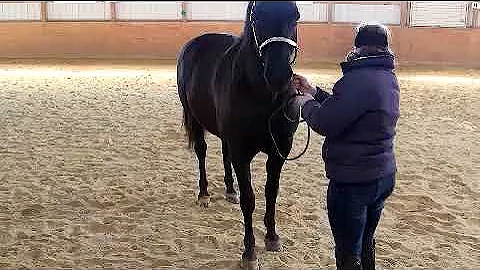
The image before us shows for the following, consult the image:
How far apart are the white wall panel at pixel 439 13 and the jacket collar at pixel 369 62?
11.9m

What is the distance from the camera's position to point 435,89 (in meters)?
9.44

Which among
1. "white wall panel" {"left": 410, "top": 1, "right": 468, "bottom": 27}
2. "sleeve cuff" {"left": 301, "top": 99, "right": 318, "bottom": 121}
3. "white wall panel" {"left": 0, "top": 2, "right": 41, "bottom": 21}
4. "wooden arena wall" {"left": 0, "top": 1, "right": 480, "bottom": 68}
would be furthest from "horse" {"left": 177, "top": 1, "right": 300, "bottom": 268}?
"white wall panel" {"left": 0, "top": 2, "right": 41, "bottom": 21}

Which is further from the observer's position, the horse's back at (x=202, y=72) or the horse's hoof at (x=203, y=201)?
the horse's hoof at (x=203, y=201)

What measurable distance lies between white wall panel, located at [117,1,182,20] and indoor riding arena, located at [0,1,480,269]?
2.75m

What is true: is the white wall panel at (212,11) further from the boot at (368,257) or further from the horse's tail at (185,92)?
the boot at (368,257)

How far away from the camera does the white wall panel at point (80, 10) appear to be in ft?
47.6

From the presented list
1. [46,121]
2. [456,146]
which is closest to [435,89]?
[456,146]

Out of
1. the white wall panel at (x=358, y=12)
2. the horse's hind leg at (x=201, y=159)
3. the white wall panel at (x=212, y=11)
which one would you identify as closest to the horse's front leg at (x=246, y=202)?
the horse's hind leg at (x=201, y=159)

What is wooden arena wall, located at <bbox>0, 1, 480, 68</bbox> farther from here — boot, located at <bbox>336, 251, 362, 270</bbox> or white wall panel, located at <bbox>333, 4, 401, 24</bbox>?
boot, located at <bbox>336, 251, 362, 270</bbox>

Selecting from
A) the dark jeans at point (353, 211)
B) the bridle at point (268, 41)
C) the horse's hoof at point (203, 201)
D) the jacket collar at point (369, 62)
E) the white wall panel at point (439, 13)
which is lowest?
the horse's hoof at point (203, 201)

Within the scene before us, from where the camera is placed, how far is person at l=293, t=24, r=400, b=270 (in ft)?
7.38

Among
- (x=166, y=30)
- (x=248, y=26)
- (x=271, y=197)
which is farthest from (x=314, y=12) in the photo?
(x=248, y=26)

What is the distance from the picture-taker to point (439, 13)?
13.8m

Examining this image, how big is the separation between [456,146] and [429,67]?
6870 millimetres
